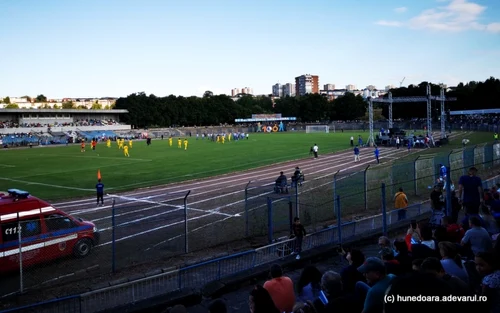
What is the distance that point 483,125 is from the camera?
7656 centimetres

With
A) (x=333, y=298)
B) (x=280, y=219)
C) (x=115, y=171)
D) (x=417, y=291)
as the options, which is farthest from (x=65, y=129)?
(x=417, y=291)

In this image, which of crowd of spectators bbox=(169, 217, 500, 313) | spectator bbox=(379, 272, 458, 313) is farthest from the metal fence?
spectator bbox=(379, 272, 458, 313)

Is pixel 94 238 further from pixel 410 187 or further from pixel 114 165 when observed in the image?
pixel 114 165

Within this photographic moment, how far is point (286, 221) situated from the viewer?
47.0ft

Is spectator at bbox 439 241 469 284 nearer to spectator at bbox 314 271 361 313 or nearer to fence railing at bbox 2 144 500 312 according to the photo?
spectator at bbox 314 271 361 313

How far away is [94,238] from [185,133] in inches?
3661

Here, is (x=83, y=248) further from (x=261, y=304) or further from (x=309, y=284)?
(x=261, y=304)

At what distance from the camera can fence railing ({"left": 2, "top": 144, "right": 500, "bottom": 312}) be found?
955 cm

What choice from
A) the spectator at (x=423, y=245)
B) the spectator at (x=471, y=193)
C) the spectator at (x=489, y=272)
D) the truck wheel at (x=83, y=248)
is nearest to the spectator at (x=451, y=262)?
the spectator at (x=489, y=272)

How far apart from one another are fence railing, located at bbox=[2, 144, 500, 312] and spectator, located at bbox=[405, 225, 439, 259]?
2.70 metres

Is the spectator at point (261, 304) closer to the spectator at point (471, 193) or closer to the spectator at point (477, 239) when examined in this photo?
the spectator at point (477, 239)

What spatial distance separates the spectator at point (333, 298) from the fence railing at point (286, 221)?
444 centimetres

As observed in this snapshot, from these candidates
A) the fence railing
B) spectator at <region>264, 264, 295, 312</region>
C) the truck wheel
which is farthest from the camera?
the truck wheel

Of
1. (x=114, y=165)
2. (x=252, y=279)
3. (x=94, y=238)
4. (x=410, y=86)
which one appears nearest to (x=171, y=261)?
(x=94, y=238)
